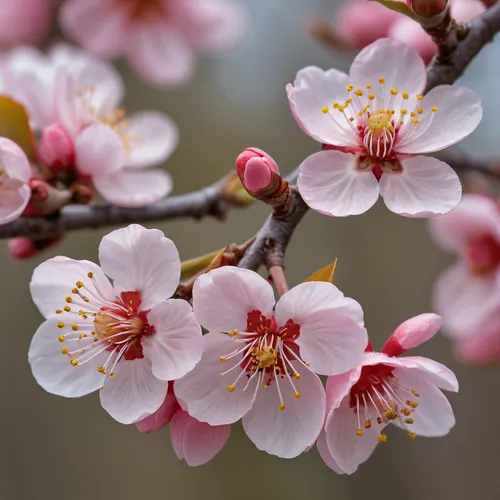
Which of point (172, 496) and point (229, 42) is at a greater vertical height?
point (229, 42)

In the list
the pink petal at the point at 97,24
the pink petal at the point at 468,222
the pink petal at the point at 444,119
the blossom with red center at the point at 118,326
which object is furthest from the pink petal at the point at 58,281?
the pink petal at the point at 97,24

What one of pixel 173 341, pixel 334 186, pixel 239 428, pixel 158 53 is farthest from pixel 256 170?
pixel 239 428

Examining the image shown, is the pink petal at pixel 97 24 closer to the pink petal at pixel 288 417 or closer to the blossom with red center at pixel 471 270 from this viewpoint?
the blossom with red center at pixel 471 270

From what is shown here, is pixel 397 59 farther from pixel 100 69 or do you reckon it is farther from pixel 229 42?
pixel 229 42

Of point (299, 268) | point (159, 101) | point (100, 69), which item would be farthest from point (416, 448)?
point (100, 69)

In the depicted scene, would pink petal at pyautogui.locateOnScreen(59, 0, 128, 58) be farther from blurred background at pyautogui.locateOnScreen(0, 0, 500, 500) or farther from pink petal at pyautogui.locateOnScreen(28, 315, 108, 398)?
blurred background at pyautogui.locateOnScreen(0, 0, 500, 500)

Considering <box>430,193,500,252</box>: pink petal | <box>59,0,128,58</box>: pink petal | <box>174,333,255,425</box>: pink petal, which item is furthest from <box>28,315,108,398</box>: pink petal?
<box>59,0,128,58</box>: pink petal

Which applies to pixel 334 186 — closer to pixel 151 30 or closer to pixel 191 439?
pixel 191 439
